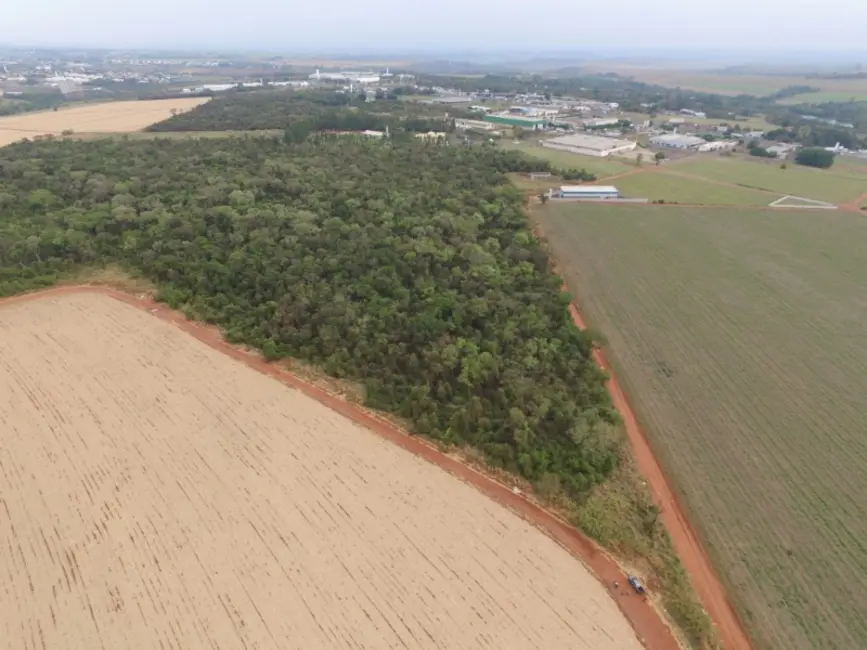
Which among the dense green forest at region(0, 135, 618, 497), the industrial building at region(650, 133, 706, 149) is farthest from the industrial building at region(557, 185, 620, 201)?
the industrial building at region(650, 133, 706, 149)

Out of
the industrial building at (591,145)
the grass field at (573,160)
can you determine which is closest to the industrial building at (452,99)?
the industrial building at (591,145)

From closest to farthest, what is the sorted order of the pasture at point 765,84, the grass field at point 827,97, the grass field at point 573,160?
the grass field at point 573,160
the grass field at point 827,97
the pasture at point 765,84

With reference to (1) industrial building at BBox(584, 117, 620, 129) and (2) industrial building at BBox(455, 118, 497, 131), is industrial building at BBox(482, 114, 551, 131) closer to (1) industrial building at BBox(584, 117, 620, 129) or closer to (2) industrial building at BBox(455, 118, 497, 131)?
(2) industrial building at BBox(455, 118, 497, 131)

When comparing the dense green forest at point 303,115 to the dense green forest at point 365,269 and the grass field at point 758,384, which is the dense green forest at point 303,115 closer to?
the dense green forest at point 365,269

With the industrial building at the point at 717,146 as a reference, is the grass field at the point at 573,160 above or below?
below

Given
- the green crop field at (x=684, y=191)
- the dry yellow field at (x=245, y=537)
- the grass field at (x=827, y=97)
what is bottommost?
the dry yellow field at (x=245, y=537)

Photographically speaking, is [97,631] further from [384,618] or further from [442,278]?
[442,278]
